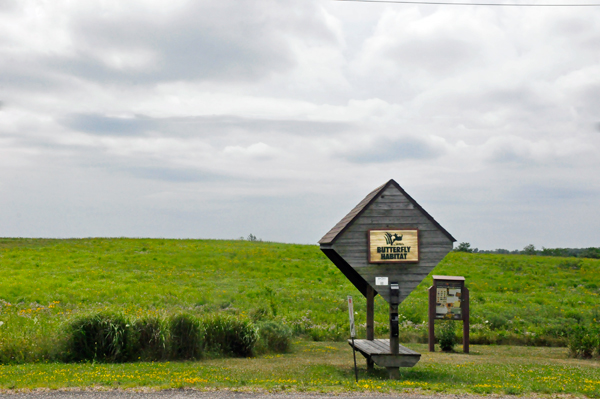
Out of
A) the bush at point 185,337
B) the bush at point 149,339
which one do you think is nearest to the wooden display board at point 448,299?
the bush at point 185,337

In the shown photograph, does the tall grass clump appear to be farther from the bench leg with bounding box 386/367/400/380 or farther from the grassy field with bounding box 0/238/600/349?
the bench leg with bounding box 386/367/400/380

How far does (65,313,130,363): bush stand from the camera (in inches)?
517

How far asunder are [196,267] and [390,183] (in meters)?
26.2

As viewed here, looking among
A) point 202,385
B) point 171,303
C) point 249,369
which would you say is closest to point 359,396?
point 202,385

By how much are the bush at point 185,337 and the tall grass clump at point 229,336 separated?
401 mm

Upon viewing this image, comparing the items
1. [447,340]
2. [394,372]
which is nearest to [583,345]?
[447,340]

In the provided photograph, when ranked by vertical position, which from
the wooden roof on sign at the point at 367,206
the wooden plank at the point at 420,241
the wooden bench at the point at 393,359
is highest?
the wooden roof on sign at the point at 367,206

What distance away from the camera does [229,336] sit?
14.8m

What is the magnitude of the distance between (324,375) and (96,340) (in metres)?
6.31

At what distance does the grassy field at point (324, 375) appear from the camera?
9.77 metres

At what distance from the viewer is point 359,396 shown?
29.6ft

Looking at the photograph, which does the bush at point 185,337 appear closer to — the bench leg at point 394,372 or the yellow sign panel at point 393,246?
the bench leg at point 394,372

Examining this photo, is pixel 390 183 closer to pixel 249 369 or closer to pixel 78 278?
pixel 249 369

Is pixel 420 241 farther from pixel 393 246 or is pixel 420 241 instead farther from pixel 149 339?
pixel 149 339
